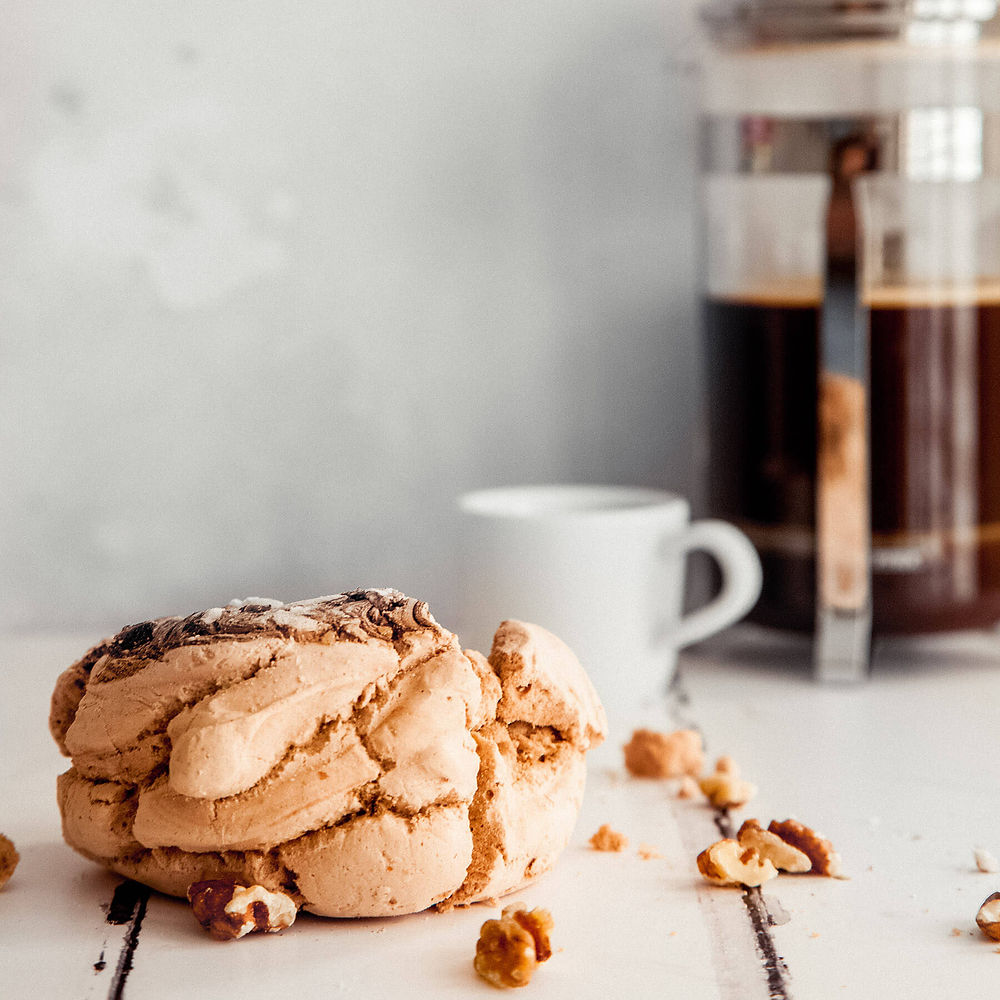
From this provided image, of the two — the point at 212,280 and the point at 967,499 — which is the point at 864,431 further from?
the point at 212,280

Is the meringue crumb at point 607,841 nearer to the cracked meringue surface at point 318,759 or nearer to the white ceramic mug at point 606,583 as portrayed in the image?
the cracked meringue surface at point 318,759

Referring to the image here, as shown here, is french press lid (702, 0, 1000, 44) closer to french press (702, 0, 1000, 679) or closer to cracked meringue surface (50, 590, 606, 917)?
french press (702, 0, 1000, 679)

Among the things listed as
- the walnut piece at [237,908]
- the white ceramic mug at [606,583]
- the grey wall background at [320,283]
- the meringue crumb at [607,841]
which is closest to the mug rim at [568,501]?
the white ceramic mug at [606,583]

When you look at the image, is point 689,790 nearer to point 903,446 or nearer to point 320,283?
point 903,446

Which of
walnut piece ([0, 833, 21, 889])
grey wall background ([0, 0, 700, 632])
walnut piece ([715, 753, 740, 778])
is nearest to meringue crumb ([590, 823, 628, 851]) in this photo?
walnut piece ([715, 753, 740, 778])

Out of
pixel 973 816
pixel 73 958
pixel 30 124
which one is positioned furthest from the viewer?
pixel 30 124

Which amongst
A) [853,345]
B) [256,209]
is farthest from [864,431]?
[256,209]

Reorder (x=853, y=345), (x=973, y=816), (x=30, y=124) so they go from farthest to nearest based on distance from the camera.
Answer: (x=30, y=124) → (x=853, y=345) → (x=973, y=816)
